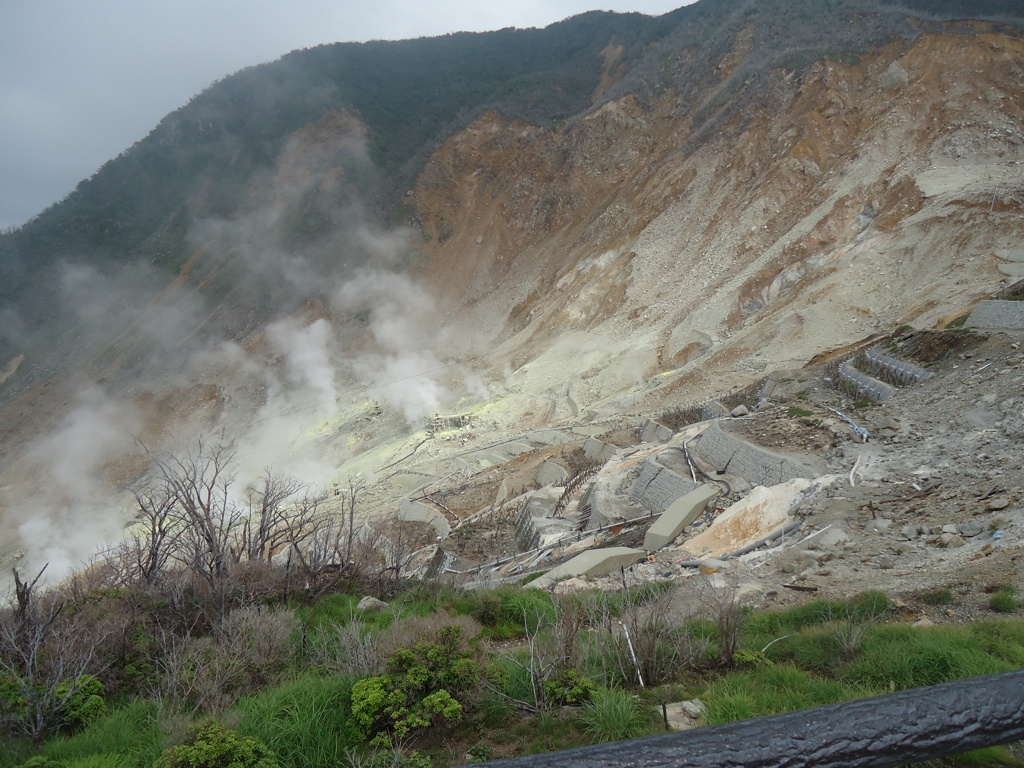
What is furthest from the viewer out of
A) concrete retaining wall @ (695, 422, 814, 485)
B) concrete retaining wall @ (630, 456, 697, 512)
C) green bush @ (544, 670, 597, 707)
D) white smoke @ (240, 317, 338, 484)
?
white smoke @ (240, 317, 338, 484)

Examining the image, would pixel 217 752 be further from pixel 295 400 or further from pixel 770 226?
pixel 295 400

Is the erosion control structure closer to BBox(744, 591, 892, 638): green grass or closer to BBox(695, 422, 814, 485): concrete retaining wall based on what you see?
BBox(744, 591, 892, 638): green grass

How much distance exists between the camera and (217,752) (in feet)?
9.45

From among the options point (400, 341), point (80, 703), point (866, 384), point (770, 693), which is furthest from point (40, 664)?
point (400, 341)

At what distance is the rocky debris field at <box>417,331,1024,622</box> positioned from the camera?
603cm

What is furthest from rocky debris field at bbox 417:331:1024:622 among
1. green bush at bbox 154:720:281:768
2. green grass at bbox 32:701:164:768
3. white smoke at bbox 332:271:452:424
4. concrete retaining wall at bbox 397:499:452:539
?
white smoke at bbox 332:271:452:424

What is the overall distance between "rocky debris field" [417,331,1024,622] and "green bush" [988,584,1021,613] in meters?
0.12

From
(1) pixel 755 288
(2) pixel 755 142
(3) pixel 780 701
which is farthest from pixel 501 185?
(3) pixel 780 701

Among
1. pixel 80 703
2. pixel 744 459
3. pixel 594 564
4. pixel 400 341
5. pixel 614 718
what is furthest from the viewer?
pixel 400 341

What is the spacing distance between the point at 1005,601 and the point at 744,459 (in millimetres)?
6144

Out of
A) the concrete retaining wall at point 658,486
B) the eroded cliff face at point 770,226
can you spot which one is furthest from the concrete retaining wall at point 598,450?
the eroded cliff face at point 770,226

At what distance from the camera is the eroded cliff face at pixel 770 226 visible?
69.0 feet

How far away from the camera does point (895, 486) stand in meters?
8.34

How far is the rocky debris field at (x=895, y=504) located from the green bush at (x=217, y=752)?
3.97 metres
